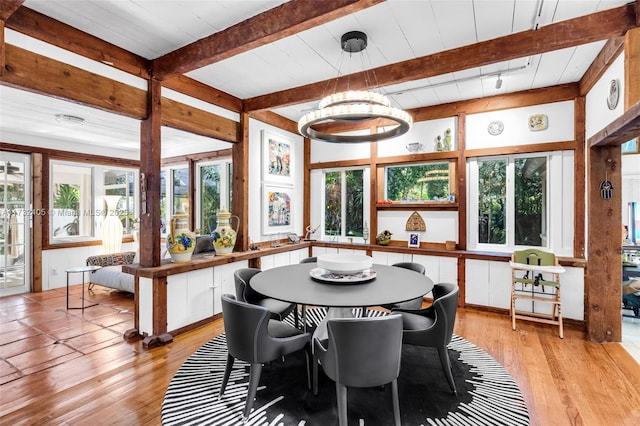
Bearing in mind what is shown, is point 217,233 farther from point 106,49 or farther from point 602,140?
point 602,140

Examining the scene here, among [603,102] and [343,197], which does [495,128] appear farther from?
[343,197]

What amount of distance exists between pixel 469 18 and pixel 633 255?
456cm

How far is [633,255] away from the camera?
4672 millimetres

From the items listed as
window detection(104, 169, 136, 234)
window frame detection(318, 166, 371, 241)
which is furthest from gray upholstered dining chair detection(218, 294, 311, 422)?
window detection(104, 169, 136, 234)

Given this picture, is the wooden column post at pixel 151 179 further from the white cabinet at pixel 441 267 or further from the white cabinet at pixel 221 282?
the white cabinet at pixel 441 267

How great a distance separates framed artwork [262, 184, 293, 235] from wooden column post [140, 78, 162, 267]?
174 centimetres

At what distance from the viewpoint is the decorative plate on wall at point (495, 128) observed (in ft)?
14.1

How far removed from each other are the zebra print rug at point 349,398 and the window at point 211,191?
379 cm

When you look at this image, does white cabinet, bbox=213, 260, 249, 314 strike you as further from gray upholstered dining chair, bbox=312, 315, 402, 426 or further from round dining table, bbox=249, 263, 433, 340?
gray upholstered dining chair, bbox=312, 315, 402, 426

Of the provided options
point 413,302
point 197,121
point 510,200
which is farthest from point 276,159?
point 510,200

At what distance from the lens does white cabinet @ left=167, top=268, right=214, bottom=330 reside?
3.42 metres

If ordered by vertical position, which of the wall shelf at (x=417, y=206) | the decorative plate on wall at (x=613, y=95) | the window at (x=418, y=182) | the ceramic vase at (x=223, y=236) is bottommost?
the ceramic vase at (x=223, y=236)

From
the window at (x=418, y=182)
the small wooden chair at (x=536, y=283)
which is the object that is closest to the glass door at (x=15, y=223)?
the window at (x=418, y=182)

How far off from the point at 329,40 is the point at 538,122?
9.84 feet
